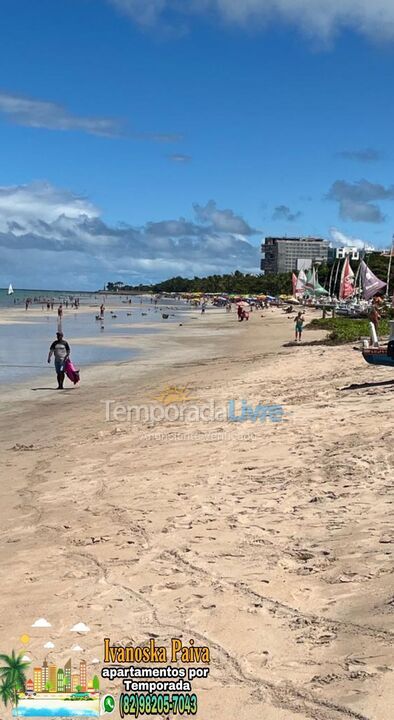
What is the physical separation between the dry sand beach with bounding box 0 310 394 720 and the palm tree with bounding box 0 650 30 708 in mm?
154

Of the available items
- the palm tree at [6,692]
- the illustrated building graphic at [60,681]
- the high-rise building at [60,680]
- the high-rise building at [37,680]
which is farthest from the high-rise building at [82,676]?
the palm tree at [6,692]

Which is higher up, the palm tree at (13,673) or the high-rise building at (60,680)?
the high-rise building at (60,680)

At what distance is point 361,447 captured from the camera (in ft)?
29.9

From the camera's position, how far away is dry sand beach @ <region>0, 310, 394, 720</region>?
4125 mm

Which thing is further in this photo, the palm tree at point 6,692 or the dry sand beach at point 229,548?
the dry sand beach at point 229,548

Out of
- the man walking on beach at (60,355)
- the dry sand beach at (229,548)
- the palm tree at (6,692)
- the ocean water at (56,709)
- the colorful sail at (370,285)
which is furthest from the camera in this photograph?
the colorful sail at (370,285)

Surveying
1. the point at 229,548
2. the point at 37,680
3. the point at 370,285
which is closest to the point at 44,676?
the point at 37,680

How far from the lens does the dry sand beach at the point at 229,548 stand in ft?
13.5

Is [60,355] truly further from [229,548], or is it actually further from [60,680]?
[60,680]

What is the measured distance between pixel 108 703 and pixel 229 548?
93.7 inches

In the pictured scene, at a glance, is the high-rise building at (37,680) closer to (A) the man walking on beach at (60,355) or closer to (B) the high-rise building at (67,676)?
(B) the high-rise building at (67,676)

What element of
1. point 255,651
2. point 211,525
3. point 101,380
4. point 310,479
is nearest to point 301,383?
point 101,380

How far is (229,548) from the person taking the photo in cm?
608

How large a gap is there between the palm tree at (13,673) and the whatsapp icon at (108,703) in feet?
1.69
